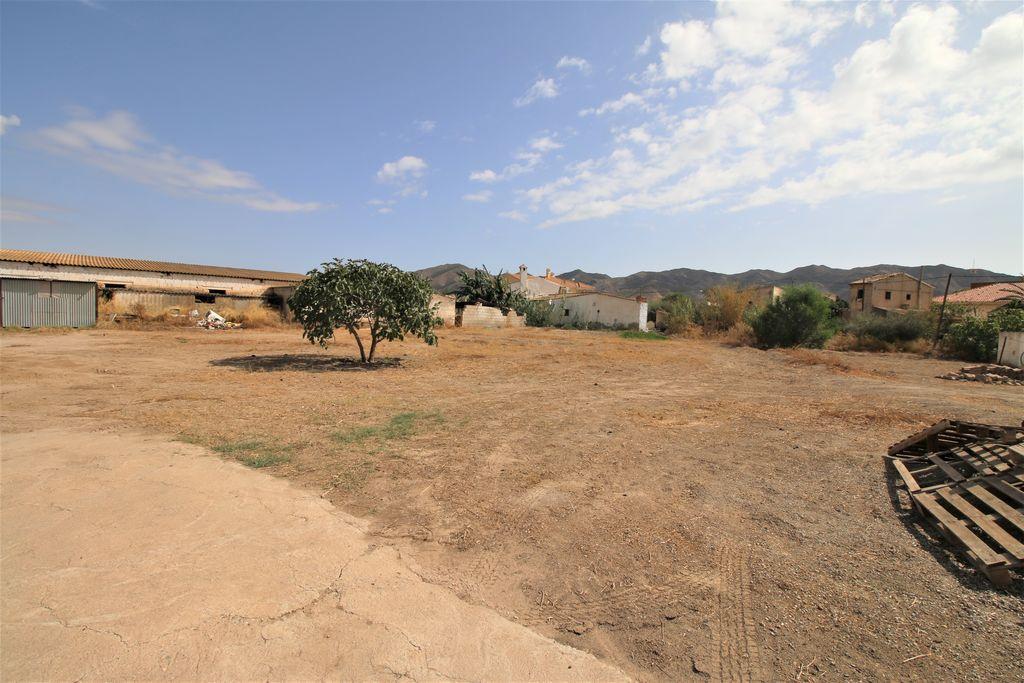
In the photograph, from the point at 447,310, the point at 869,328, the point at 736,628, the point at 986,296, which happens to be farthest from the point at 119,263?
the point at 986,296

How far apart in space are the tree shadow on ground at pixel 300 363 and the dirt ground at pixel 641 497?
768mm

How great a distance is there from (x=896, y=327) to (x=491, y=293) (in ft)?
86.9

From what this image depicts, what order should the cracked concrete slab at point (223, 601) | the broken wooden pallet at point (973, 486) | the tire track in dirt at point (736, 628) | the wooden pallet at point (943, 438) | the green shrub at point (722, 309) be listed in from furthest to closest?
the green shrub at point (722, 309) → the wooden pallet at point (943, 438) → the broken wooden pallet at point (973, 486) → the tire track in dirt at point (736, 628) → the cracked concrete slab at point (223, 601)

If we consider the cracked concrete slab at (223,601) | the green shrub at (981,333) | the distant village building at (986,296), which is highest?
the distant village building at (986,296)

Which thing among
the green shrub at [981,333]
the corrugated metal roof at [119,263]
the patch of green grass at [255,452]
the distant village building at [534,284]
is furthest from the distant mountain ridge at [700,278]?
the patch of green grass at [255,452]

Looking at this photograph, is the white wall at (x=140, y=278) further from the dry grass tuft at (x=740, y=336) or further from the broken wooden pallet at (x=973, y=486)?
the broken wooden pallet at (x=973, y=486)

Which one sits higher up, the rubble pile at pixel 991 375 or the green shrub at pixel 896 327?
the green shrub at pixel 896 327

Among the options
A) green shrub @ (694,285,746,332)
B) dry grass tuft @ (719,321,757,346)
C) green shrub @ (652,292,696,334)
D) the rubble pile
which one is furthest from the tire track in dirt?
green shrub @ (652,292,696,334)

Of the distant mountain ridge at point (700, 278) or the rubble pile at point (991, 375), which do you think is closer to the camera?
the rubble pile at point (991, 375)

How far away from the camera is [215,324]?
82.6 feet

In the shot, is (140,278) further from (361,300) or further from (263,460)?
(263,460)

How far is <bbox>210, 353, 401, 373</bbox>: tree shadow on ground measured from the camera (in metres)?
12.3

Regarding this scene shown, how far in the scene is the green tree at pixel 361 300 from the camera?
12406 millimetres

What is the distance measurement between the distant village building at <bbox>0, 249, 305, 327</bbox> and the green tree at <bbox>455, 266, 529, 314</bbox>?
14.2m
